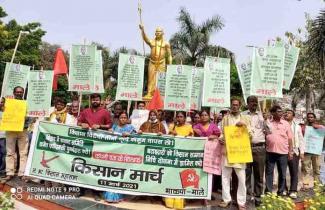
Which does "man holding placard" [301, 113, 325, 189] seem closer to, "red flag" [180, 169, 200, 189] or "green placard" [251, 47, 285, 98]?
"green placard" [251, 47, 285, 98]

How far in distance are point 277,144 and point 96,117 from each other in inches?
116

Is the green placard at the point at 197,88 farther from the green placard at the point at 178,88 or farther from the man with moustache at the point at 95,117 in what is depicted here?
the man with moustache at the point at 95,117

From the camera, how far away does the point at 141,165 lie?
23.4 ft

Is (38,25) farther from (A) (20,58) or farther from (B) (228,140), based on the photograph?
(B) (228,140)

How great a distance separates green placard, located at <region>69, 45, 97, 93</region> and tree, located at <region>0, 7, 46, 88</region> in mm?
17275

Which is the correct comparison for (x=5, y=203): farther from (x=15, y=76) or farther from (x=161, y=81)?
(x=161, y=81)

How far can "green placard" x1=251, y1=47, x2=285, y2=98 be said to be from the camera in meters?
7.84

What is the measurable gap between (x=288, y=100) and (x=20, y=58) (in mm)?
20150

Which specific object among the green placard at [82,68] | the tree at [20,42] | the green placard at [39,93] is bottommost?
the green placard at [39,93]

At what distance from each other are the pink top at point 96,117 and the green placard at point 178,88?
1615 mm

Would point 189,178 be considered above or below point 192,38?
below

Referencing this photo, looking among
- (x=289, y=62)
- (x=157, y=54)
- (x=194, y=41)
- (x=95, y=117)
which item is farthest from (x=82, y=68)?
(x=194, y=41)

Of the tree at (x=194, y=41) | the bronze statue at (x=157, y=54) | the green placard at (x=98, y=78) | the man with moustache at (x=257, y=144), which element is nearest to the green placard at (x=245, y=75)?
the man with moustache at (x=257, y=144)

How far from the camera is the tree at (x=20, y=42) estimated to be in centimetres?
2462
